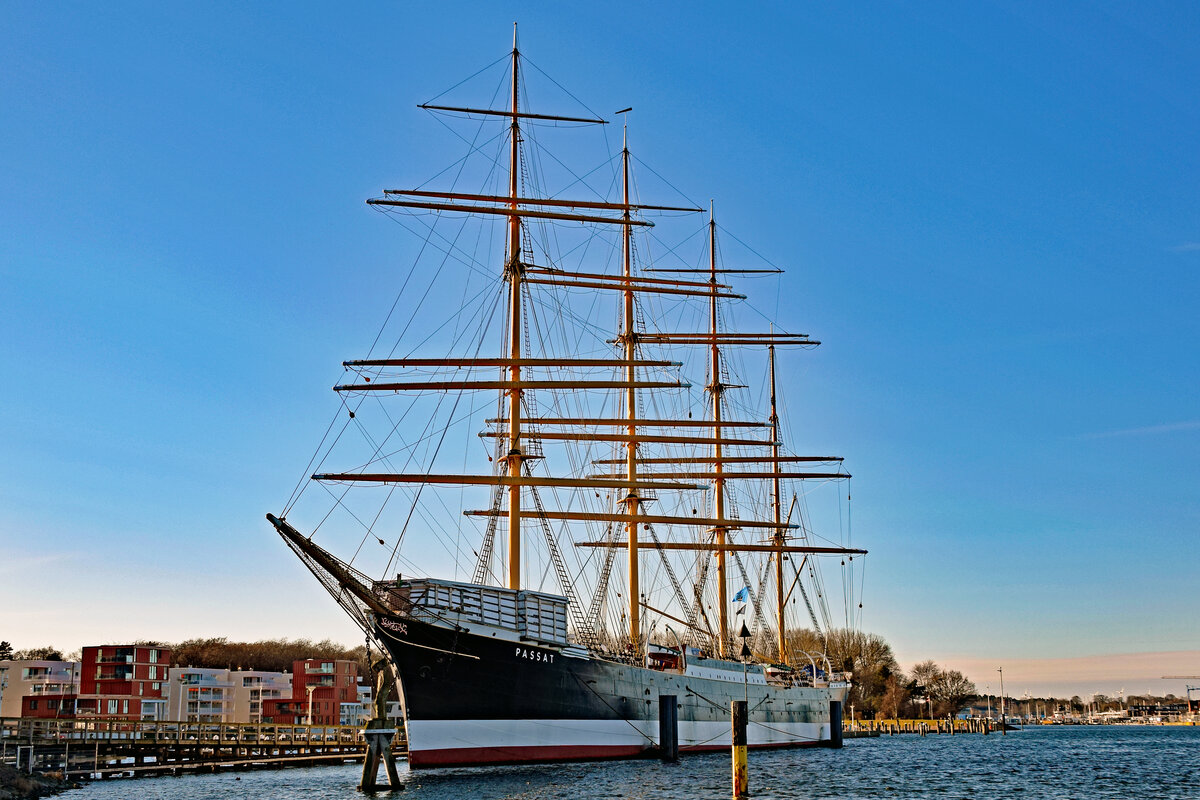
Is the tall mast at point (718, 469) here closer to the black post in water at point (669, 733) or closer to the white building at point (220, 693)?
the black post in water at point (669, 733)

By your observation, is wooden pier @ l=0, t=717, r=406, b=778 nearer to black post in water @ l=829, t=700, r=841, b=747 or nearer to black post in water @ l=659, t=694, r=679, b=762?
black post in water @ l=659, t=694, r=679, b=762

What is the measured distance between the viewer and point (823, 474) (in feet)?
253

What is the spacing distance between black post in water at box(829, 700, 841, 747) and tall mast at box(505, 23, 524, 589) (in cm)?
3621

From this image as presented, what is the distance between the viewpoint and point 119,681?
102438mm

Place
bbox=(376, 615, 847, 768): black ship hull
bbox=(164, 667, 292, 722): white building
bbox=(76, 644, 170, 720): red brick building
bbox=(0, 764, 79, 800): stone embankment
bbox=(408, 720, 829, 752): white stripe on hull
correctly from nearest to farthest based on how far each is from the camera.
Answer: bbox=(0, 764, 79, 800): stone embankment < bbox=(408, 720, 829, 752): white stripe on hull < bbox=(376, 615, 847, 768): black ship hull < bbox=(76, 644, 170, 720): red brick building < bbox=(164, 667, 292, 722): white building

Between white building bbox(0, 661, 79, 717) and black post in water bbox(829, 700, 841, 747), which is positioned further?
white building bbox(0, 661, 79, 717)

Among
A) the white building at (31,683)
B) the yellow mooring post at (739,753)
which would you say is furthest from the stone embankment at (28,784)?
the white building at (31,683)

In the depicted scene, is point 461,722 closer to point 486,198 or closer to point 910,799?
point 910,799

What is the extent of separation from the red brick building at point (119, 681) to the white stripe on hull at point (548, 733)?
65.1m

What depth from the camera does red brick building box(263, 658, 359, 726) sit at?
391ft

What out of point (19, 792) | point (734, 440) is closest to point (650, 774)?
Answer: point (19, 792)

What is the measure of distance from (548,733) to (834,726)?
3777cm

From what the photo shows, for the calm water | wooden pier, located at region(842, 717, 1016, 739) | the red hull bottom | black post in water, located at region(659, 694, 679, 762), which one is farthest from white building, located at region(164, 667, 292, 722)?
black post in water, located at region(659, 694, 679, 762)

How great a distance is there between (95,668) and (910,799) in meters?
87.0
